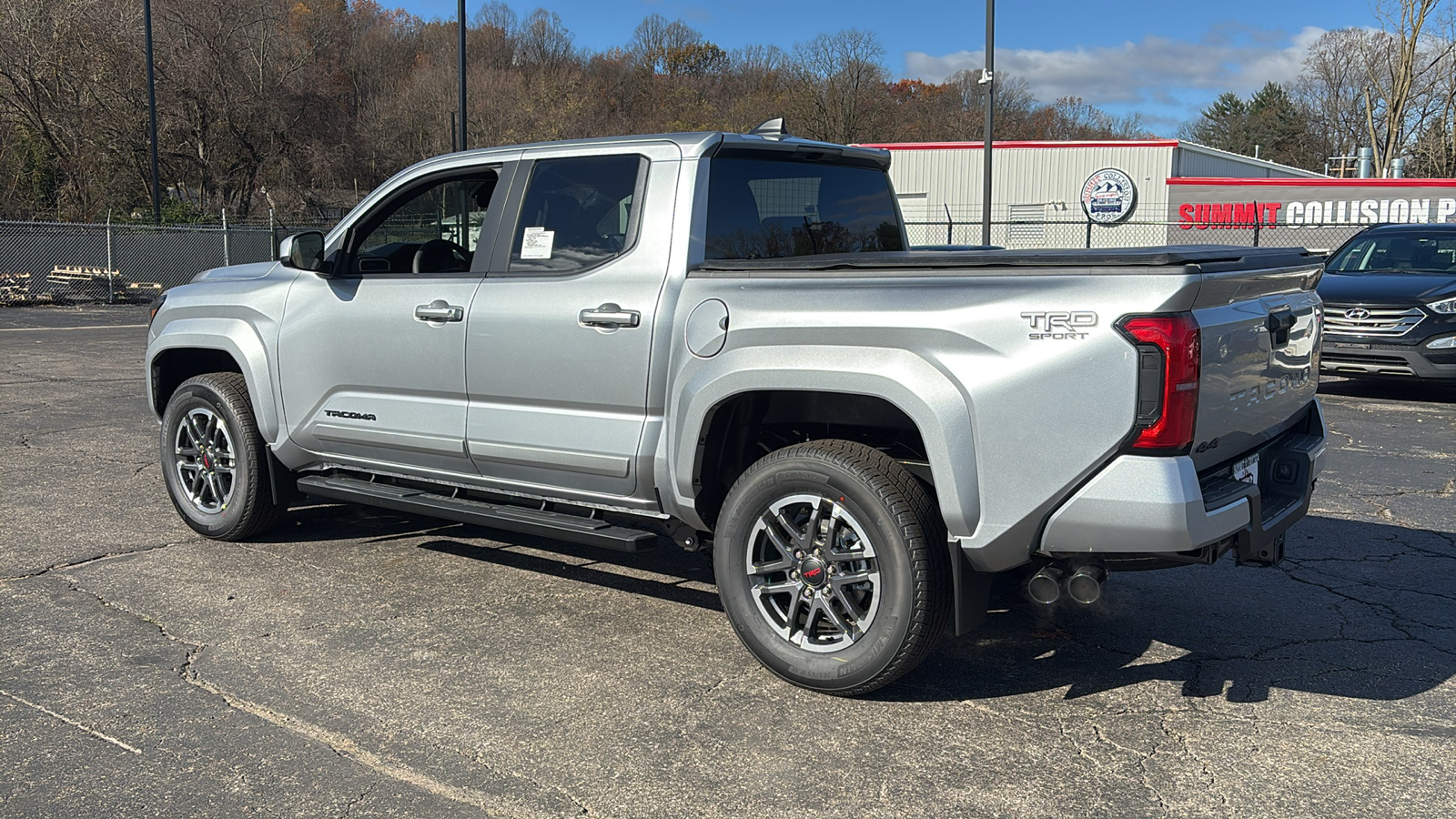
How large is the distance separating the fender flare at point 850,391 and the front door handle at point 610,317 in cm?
32

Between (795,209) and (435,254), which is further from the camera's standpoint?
(435,254)

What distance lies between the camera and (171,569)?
219 inches

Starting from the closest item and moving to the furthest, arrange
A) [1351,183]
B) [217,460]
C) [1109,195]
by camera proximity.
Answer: [217,460] → [1351,183] → [1109,195]

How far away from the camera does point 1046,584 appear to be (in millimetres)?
3807

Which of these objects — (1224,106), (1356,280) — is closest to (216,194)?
(1356,280)

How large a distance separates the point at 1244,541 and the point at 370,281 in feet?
12.7

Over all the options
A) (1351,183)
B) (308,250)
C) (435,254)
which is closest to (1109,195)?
(1351,183)

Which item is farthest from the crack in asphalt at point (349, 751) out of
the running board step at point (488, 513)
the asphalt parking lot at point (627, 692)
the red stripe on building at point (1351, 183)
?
the red stripe on building at point (1351, 183)

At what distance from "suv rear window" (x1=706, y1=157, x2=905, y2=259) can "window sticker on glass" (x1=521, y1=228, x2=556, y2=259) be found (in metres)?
0.75

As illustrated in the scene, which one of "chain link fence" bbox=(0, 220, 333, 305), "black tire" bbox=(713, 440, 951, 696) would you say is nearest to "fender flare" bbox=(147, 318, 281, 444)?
"black tire" bbox=(713, 440, 951, 696)

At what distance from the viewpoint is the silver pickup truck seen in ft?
11.5

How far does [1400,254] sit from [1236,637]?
33.3 feet

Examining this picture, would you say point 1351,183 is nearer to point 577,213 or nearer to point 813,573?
point 577,213

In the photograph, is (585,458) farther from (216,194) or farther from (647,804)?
(216,194)
